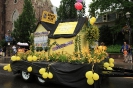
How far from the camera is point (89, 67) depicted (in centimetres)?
665

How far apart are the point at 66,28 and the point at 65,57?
229 centimetres

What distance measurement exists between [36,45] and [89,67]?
12.4 feet

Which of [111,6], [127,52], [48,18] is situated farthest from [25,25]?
[48,18]

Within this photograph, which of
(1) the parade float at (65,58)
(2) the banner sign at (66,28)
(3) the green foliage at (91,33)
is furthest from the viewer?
(2) the banner sign at (66,28)

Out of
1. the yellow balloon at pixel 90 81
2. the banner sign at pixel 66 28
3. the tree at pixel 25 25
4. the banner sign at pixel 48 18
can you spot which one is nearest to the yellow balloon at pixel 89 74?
the yellow balloon at pixel 90 81

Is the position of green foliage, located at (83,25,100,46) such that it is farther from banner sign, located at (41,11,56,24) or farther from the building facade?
the building facade

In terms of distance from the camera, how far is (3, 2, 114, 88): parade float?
6805mm

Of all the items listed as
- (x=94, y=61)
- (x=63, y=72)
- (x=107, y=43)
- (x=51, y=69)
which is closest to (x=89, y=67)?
(x=94, y=61)

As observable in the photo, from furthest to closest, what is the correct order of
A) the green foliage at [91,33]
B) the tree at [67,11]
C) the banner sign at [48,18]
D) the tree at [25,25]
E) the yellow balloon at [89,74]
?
the tree at [67,11] < the tree at [25,25] < the banner sign at [48,18] < the green foliage at [91,33] < the yellow balloon at [89,74]

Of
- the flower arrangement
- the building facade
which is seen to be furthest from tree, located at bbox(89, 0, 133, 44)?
the flower arrangement

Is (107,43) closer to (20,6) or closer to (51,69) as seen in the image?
(20,6)

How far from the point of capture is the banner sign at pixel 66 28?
9.22 metres

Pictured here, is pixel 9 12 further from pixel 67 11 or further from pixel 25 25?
pixel 25 25

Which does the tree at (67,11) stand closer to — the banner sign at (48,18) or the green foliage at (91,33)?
the banner sign at (48,18)
